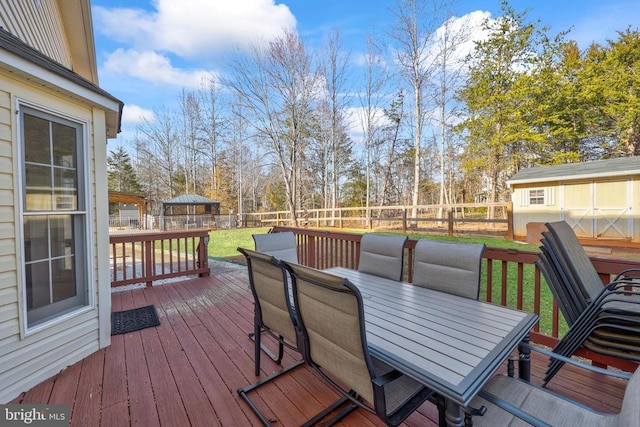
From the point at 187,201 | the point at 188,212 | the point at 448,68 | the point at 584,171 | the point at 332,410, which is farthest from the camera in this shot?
the point at 188,212

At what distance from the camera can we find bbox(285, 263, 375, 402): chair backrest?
120 centimetres

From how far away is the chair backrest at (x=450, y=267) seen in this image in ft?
6.52

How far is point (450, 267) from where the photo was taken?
2.10 m

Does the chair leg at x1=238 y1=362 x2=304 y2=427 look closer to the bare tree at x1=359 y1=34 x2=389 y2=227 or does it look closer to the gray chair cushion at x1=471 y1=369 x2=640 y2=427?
the gray chair cushion at x1=471 y1=369 x2=640 y2=427

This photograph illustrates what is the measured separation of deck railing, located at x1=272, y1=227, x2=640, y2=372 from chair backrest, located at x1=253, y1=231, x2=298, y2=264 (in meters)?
0.84

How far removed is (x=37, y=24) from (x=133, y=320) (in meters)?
4.10

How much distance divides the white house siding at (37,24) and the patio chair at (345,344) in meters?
3.67

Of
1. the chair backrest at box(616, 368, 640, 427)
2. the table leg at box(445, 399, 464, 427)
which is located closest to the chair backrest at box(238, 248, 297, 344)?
the table leg at box(445, 399, 464, 427)

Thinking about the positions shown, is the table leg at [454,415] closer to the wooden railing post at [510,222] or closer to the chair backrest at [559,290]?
the chair backrest at [559,290]

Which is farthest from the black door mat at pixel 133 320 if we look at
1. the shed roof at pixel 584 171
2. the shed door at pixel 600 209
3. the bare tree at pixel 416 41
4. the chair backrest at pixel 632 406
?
the shed door at pixel 600 209

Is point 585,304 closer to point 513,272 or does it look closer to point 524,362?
point 524,362

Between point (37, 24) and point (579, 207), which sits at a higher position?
point (37, 24)

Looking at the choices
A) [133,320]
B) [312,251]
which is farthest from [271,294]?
[312,251]

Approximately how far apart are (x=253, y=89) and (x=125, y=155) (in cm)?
2269
